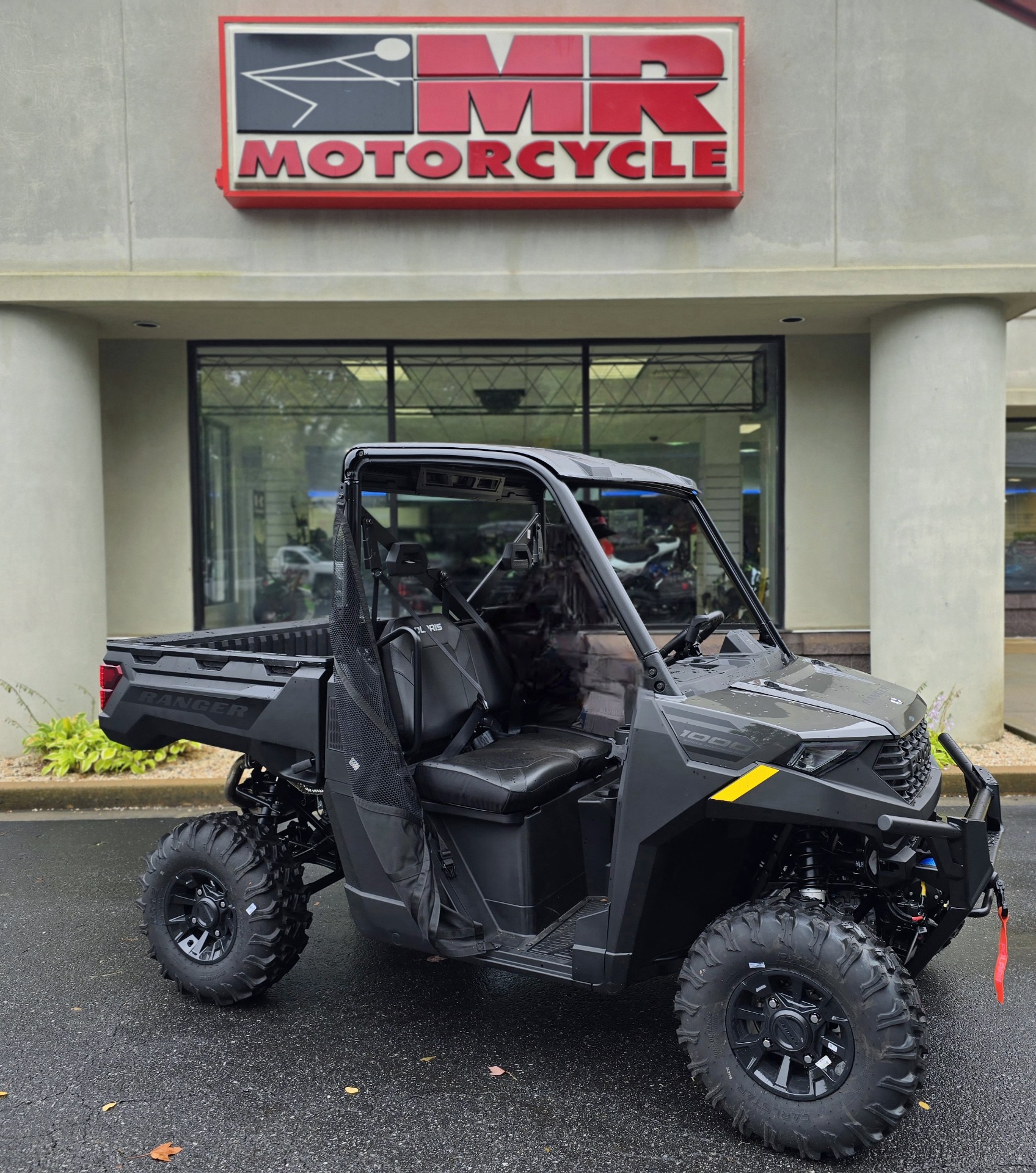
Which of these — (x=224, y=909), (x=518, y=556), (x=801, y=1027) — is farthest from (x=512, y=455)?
(x=224, y=909)

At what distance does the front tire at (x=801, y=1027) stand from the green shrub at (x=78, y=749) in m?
5.19

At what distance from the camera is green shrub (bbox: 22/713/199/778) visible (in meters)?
7.19

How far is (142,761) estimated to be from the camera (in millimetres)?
7281

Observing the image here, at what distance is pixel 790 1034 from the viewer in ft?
9.11

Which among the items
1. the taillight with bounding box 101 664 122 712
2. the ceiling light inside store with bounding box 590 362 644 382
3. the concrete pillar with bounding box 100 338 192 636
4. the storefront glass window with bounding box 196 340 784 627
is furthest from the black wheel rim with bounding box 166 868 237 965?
the ceiling light inside store with bounding box 590 362 644 382

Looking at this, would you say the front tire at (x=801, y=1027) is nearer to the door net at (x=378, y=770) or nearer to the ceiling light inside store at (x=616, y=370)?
the door net at (x=378, y=770)

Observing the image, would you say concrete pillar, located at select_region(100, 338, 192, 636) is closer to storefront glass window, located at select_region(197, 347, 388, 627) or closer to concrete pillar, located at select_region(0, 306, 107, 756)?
storefront glass window, located at select_region(197, 347, 388, 627)

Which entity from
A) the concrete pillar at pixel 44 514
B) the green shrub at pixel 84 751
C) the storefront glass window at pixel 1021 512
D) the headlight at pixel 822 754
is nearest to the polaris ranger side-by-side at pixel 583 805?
the headlight at pixel 822 754

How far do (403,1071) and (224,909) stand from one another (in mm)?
996

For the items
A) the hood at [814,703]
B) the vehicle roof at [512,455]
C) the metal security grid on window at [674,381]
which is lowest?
the hood at [814,703]

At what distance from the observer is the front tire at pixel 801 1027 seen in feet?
8.70

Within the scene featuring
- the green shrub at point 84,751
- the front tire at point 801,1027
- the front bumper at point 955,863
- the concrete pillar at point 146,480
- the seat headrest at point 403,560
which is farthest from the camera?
the concrete pillar at point 146,480

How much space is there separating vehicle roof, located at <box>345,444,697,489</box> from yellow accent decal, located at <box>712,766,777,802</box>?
1.18 metres

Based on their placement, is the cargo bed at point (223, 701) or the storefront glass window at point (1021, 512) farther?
the storefront glass window at point (1021, 512)
